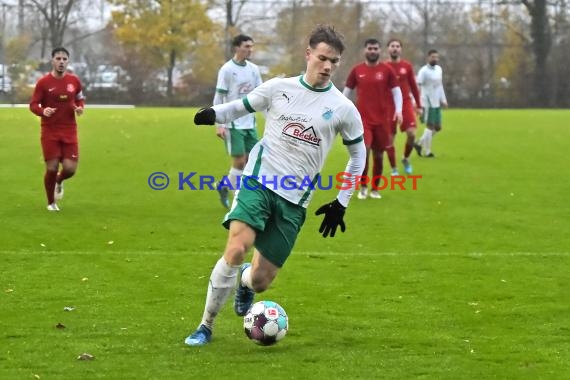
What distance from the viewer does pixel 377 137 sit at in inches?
567

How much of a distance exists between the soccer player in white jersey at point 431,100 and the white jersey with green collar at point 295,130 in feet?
48.3

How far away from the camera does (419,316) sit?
24.8ft

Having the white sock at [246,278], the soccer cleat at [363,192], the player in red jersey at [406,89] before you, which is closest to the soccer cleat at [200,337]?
the white sock at [246,278]

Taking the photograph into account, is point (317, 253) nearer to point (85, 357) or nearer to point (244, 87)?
point (244, 87)

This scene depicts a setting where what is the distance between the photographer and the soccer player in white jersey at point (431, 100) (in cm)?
2155

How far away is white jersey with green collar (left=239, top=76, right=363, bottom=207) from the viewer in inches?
266

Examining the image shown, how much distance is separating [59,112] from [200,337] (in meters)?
6.70

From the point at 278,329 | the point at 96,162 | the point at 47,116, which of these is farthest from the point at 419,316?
the point at 96,162

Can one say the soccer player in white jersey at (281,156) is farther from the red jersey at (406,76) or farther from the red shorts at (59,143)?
the red jersey at (406,76)

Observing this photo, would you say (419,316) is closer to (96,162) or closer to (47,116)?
(47,116)

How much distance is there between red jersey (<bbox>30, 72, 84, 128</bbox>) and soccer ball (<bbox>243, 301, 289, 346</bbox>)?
21.8ft

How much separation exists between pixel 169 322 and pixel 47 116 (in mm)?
5730

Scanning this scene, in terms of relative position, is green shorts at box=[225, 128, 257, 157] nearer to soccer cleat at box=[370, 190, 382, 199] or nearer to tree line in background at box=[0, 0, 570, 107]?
soccer cleat at box=[370, 190, 382, 199]

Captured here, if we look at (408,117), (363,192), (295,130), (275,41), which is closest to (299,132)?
(295,130)
